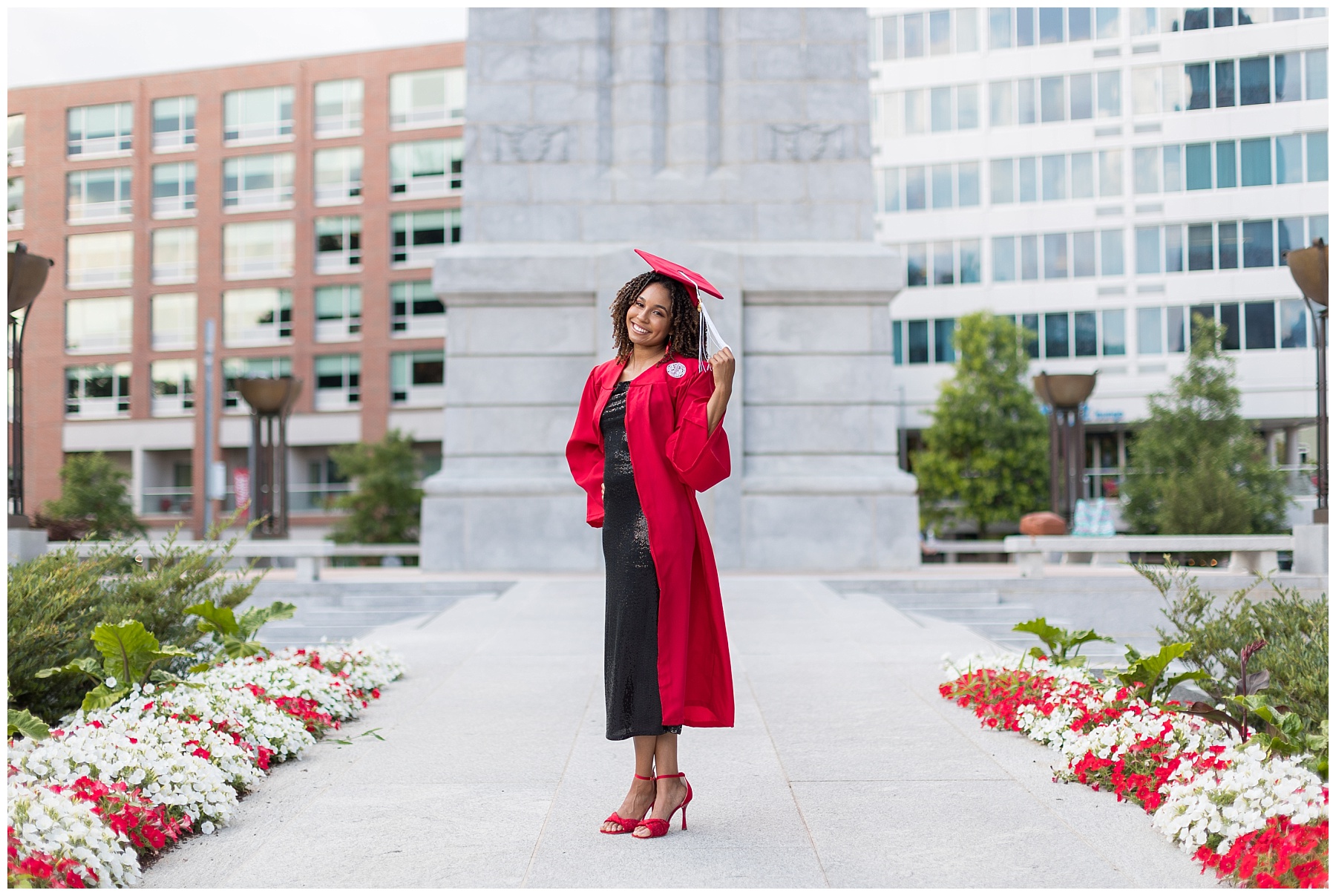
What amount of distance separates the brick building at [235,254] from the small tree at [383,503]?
1161 cm

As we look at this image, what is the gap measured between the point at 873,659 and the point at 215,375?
161ft

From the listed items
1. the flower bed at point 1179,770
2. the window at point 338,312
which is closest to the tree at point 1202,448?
the flower bed at point 1179,770

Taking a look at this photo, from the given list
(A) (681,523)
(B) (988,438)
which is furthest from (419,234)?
(A) (681,523)

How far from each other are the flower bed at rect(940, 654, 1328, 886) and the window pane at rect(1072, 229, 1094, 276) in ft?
131

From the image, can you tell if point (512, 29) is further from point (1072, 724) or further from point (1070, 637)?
point (1072, 724)

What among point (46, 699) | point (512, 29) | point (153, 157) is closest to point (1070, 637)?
point (46, 699)

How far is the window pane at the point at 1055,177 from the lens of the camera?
44.1m

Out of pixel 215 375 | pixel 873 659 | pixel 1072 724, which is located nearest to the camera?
pixel 1072 724

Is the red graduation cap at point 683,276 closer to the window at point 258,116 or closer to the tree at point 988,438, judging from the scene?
the tree at point 988,438

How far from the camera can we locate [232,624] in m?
7.09

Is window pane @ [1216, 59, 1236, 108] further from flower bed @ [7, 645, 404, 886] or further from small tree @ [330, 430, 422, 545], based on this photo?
flower bed @ [7, 645, 404, 886]

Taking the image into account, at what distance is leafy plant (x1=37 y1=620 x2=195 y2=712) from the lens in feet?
18.1

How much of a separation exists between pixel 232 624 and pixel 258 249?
49.3 m

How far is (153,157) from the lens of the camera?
53531 mm
